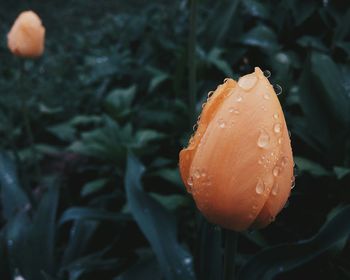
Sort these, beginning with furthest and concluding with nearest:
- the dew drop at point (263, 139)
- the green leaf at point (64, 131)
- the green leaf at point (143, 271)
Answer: the green leaf at point (64, 131) < the green leaf at point (143, 271) < the dew drop at point (263, 139)

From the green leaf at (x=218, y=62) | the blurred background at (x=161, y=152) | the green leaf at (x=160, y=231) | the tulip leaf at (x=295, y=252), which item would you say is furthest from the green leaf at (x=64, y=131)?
the tulip leaf at (x=295, y=252)

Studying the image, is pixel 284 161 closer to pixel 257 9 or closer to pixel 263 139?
pixel 263 139

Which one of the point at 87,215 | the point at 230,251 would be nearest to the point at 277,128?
the point at 230,251

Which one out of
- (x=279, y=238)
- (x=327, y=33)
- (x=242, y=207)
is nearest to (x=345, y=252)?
(x=279, y=238)

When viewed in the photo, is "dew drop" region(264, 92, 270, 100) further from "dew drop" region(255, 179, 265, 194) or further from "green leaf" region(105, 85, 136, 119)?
"green leaf" region(105, 85, 136, 119)

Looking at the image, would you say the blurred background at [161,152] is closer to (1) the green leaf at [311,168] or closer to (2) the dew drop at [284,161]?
(1) the green leaf at [311,168]

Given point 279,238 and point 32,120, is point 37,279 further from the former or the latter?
point 32,120
